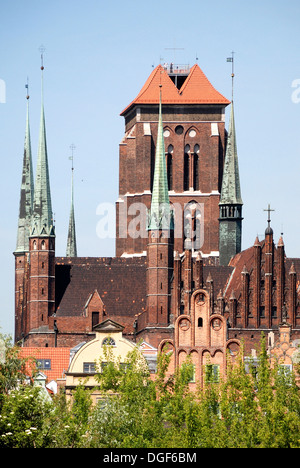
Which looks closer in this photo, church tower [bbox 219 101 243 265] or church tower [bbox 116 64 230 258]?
church tower [bbox 219 101 243 265]

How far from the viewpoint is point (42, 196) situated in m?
150

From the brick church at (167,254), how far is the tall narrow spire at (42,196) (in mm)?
74

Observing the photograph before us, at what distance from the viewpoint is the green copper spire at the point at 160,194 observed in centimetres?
14488

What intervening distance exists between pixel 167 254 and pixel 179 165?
19.4 meters

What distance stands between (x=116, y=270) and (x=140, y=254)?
7304 mm

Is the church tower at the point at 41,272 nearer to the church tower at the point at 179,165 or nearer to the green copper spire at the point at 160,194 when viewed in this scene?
the green copper spire at the point at 160,194

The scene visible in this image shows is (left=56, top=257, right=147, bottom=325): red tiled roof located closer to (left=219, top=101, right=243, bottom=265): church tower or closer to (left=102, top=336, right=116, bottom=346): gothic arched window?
(left=219, top=101, right=243, bottom=265): church tower

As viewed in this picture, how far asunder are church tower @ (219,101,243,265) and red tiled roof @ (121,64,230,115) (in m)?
5.88

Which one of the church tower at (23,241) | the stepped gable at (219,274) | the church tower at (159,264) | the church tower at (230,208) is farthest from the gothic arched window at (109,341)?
the church tower at (230,208)

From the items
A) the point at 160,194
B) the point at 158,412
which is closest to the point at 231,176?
the point at 160,194

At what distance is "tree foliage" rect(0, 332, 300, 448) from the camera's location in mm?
85875

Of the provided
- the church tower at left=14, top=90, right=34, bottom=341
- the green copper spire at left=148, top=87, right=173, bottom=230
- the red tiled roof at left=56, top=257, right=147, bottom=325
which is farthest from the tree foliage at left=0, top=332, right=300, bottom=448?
the church tower at left=14, top=90, right=34, bottom=341

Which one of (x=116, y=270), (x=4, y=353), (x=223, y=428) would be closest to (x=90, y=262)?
(x=116, y=270)
